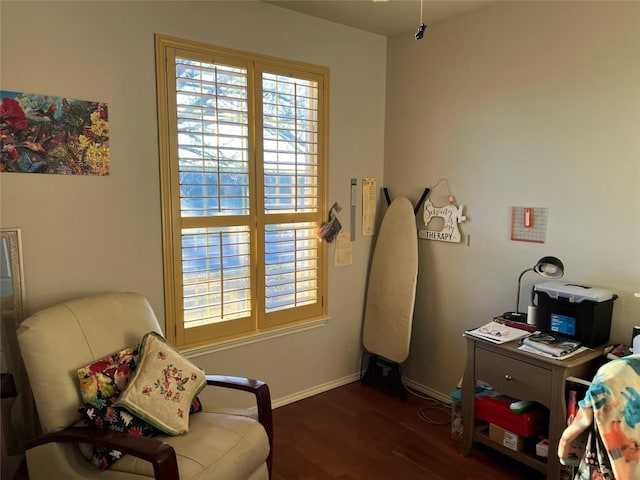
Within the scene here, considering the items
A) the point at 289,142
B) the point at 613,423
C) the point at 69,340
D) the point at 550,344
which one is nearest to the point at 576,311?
the point at 550,344

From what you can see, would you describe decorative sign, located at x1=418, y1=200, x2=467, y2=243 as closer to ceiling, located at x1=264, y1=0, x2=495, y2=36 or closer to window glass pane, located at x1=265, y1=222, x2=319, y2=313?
window glass pane, located at x1=265, y1=222, x2=319, y2=313

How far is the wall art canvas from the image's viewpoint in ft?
6.63

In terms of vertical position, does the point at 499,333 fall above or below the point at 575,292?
below

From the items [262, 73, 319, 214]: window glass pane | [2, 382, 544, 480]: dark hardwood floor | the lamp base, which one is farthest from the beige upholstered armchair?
the lamp base

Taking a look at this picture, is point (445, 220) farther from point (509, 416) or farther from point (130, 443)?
point (130, 443)

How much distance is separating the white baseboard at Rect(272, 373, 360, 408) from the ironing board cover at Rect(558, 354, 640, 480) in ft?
6.35

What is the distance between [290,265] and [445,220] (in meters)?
1.05

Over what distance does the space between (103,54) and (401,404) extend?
8.76 feet

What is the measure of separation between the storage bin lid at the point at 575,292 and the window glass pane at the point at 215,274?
1.62 meters

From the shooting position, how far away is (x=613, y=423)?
1431mm

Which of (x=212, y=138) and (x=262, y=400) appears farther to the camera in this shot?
(x=212, y=138)

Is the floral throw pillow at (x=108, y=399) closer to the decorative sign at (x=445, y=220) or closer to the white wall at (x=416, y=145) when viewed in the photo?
the white wall at (x=416, y=145)

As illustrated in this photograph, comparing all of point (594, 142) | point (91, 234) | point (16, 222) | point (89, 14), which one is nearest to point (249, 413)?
point (91, 234)

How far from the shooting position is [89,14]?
2180 mm
